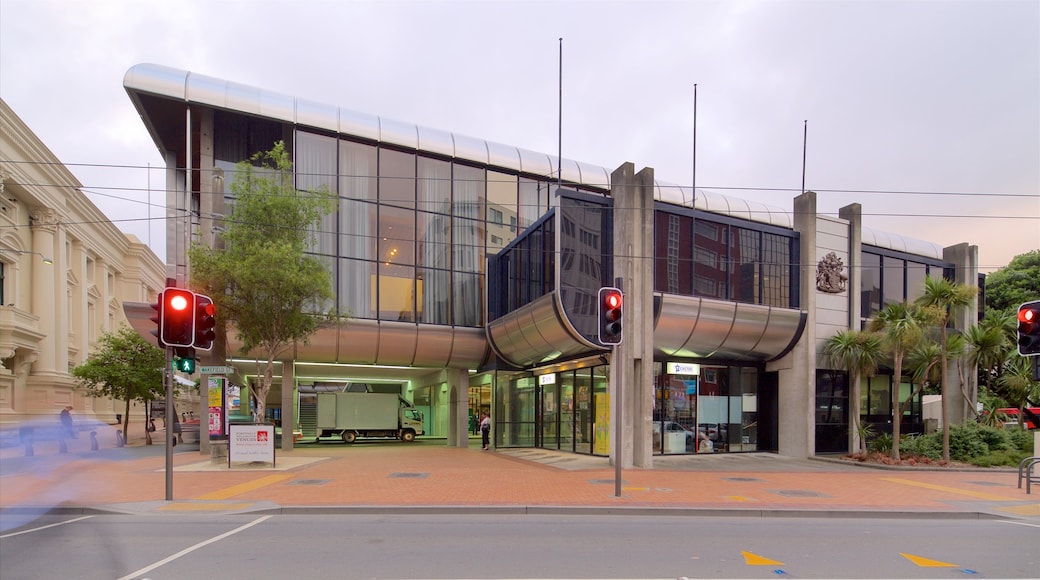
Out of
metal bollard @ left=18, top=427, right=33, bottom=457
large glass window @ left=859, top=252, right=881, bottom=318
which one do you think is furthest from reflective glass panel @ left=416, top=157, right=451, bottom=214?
metal bollard @ left=18, top=427, right=33, bottom=457

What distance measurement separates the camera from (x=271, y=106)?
2392 centimetres

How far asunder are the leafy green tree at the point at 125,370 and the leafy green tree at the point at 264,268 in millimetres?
12761

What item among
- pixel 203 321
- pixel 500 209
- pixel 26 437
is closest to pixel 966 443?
pixel 500 209

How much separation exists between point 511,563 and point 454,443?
69.8 feet

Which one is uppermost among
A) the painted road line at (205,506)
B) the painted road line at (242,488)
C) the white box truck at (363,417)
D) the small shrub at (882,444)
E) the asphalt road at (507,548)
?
the asphalt road at (507,548)

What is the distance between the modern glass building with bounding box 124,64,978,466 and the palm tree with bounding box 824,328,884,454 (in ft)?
1.61

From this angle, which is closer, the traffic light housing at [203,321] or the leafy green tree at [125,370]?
the traffic light housing at [203,321]

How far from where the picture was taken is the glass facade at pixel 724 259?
19.7 m

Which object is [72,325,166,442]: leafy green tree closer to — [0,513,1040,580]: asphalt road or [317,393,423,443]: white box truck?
[317,393,423,443]: white box truck

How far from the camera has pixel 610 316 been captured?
42.2 feet

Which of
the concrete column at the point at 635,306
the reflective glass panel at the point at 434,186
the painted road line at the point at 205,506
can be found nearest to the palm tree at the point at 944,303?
the concrete column at the point at 635,306

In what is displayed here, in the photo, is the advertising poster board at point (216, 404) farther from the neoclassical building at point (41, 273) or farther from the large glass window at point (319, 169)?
the neoclassical building at point (41, 273)

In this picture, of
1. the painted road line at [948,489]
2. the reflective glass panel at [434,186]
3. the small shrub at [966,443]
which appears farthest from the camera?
the reflective glass panel at [434,186]

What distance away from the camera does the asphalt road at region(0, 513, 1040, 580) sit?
715 centimetres
